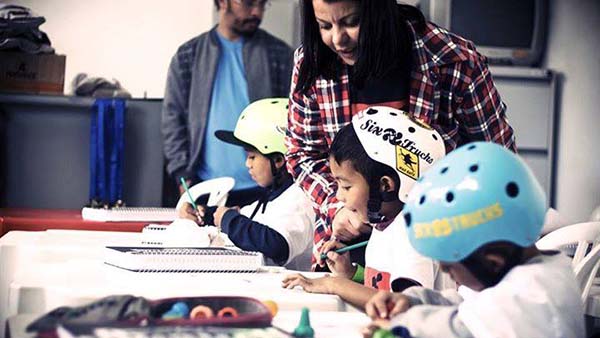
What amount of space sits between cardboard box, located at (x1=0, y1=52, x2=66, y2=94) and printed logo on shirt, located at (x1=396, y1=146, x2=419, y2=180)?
2.83 meters

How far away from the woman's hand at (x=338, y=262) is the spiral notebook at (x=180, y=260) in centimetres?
15

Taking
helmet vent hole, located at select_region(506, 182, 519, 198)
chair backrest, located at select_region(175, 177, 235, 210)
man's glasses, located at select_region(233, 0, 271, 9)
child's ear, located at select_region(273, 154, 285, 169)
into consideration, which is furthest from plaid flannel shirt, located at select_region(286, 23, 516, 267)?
man's glasses, located at select_region(233, 0, 271, 9)

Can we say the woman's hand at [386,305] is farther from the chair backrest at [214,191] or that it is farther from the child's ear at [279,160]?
the chair backrest at [214,191]

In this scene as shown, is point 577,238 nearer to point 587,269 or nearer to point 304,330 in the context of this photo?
point 587,269

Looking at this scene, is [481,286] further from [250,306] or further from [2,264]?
[2,264]

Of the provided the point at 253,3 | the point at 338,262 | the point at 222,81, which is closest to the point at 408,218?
the point at 338,262

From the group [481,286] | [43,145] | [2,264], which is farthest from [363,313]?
[43,145]

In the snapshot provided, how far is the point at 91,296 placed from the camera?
60.5 inches

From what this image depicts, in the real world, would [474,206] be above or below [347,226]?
above

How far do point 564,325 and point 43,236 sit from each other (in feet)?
5.39

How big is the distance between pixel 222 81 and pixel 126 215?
1.87 m

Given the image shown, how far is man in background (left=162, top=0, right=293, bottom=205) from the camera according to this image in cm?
508

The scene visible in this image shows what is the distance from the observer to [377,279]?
199 cm

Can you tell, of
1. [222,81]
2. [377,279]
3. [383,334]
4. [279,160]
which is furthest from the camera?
[222,81]
